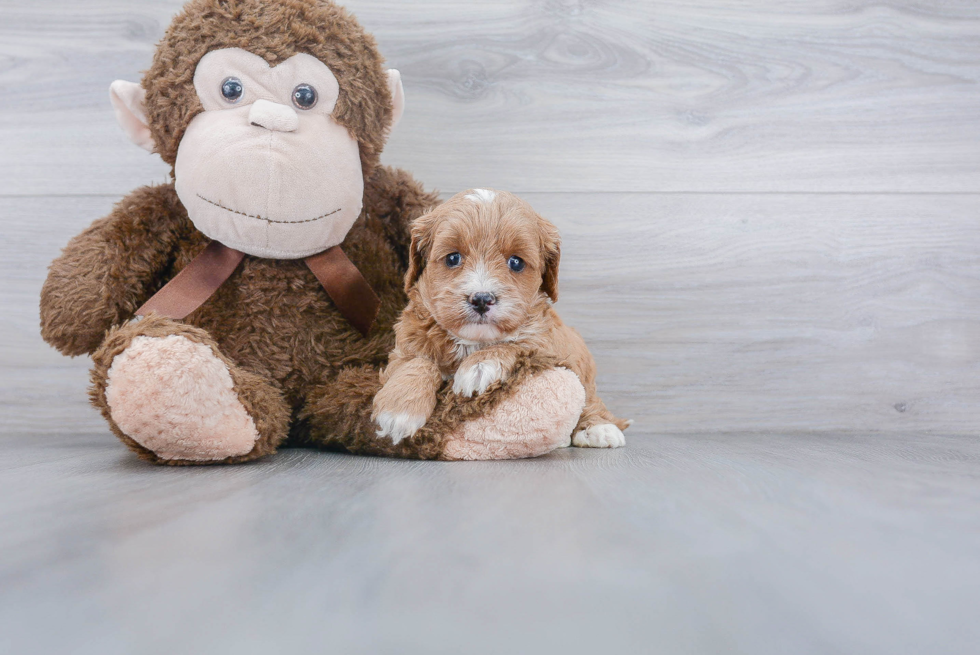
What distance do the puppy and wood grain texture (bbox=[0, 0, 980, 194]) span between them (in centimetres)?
46

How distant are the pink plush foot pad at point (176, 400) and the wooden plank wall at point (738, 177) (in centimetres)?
66

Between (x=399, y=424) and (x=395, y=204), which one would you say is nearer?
(x=399, y=424)

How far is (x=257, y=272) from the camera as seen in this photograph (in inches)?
40.3

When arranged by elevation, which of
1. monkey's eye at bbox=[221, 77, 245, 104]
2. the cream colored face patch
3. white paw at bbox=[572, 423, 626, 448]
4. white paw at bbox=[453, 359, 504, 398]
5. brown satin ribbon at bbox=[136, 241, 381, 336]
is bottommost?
white paw at bbox=[572, 423, 626, 448]

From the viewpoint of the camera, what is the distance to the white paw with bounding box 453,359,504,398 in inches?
34.2

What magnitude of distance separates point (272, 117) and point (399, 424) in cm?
45

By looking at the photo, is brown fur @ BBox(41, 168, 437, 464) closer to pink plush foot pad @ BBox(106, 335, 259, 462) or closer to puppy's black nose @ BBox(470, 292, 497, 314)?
pink plush foot pad @ BBox(106, 335, 259, 462)

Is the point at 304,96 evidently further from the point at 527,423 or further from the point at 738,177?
the point at 738,177

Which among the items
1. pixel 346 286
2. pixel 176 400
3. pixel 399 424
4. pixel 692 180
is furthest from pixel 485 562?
pixel 692 180

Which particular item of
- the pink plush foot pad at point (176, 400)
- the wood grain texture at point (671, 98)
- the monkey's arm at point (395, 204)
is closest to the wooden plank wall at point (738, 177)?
the wood grain texture at point (671, 98)

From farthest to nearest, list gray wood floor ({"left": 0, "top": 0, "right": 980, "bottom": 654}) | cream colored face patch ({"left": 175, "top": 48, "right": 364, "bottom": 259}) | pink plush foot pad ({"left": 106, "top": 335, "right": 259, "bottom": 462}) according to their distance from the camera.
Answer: gray wood floor ({"left": 0, "top": 0, "right": 980, "bottom": 654}) → cream colored face patch ({"left": 175, "top": 48, "right": 364, "bottom": 259}) → pink plush foot pad ({"left": 106, "top": 335, "right": 259, "bottom": 462})

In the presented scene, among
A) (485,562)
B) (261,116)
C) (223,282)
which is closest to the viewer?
(485,562)

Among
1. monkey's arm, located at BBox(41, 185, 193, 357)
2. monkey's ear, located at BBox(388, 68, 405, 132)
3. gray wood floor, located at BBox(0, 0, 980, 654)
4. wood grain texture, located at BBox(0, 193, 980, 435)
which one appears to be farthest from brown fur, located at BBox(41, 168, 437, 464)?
wood grain texture, located at BBox(0, 193, 980, 435)

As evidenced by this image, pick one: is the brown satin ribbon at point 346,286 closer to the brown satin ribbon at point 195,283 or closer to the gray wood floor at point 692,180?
the brown satin ribbon at point 195,283
